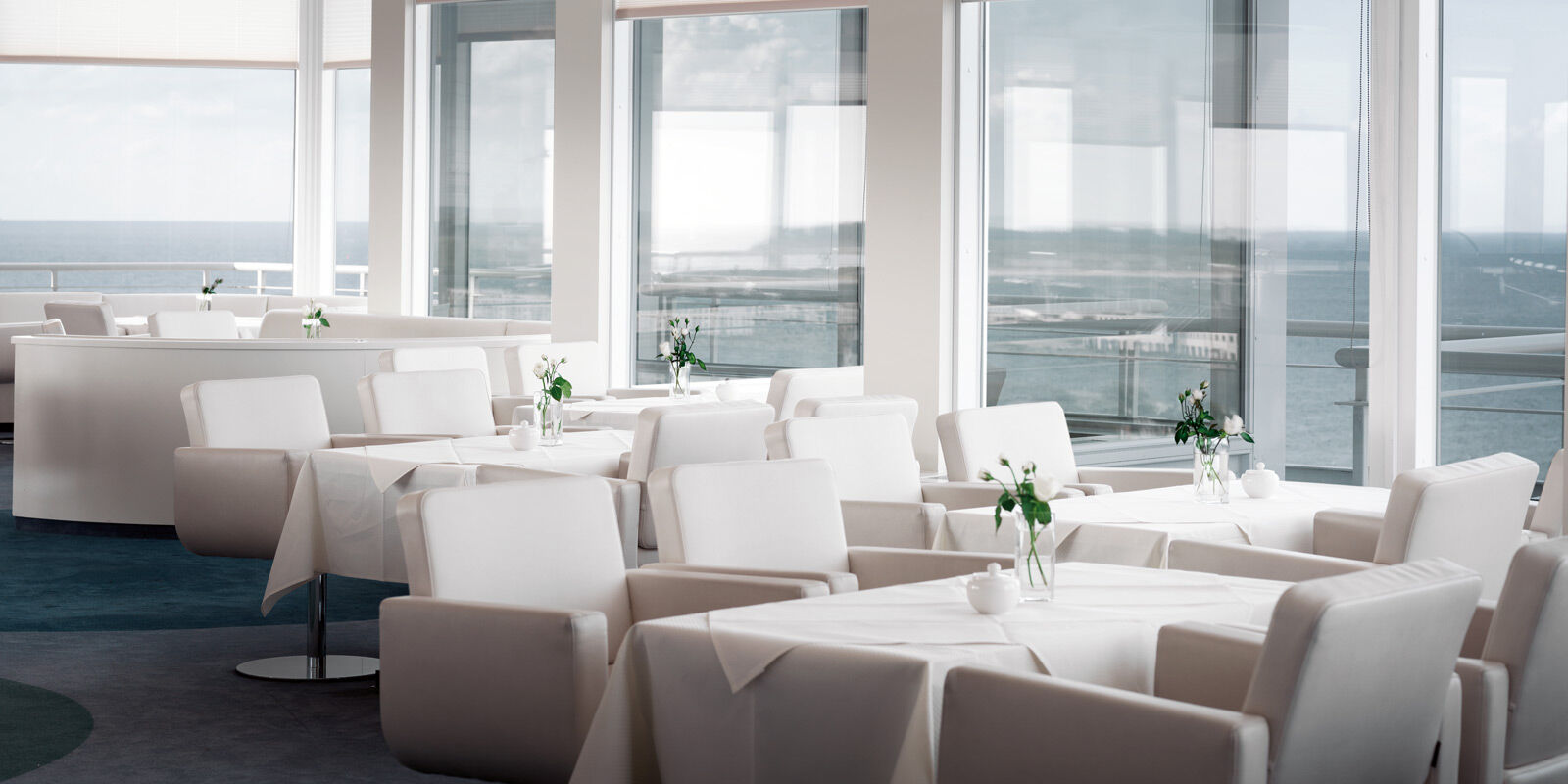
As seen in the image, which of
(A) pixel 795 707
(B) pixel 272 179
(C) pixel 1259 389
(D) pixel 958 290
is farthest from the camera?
(B) pixel 272 179

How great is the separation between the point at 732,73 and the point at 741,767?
303 inches

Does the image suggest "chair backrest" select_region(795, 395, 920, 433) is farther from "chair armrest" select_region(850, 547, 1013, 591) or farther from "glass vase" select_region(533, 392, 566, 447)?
"chair armrest" select_region(850, 547, 1013, 591)

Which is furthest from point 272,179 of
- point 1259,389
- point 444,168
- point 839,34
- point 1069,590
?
point 1069,590

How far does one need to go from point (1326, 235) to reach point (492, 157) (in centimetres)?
597

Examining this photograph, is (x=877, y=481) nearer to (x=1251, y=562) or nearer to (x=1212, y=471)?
(x=1212, y=471)

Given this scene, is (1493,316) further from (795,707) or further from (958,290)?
(795,707)

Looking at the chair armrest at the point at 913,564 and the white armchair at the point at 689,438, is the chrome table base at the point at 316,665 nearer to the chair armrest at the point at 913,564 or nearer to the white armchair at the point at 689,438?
the white armchair at the point at 689,438

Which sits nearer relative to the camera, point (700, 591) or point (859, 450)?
point (700, 591)

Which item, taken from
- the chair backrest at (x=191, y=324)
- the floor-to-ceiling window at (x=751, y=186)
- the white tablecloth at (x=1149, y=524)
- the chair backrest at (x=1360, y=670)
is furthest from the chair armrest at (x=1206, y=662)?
the chair backrest at (x=191, y=324)

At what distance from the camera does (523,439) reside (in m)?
5.88

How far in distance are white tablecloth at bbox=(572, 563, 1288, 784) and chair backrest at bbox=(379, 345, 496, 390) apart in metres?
4.51

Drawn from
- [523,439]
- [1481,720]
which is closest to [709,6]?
[523,439]

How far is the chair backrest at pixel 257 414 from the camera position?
19.9 ft

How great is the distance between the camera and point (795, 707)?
293cm
